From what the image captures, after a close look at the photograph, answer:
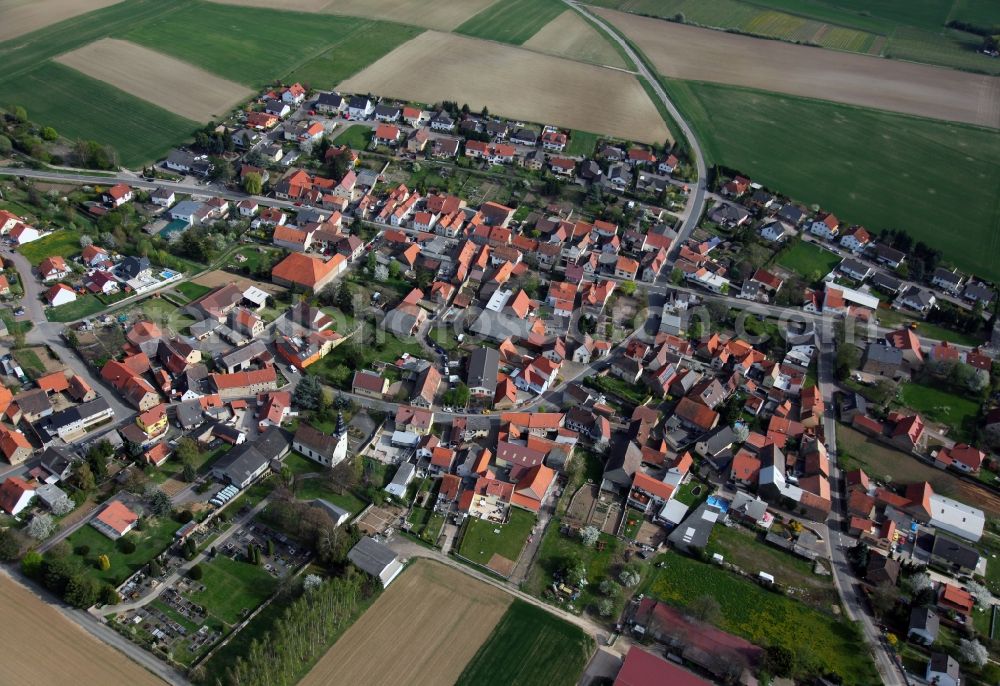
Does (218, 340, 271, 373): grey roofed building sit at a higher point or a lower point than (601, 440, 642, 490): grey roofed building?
higher

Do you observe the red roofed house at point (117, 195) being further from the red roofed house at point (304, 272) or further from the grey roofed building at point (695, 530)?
the grey roofed building at point (695, 530)

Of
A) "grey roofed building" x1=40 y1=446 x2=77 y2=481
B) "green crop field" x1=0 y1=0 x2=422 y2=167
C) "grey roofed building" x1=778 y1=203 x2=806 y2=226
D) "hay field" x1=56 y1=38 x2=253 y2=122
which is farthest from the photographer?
"hay field" x1=56 y1=38 x2=253 y2=122

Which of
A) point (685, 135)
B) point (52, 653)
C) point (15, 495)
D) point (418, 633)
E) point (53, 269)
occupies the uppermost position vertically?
point (685, 135)

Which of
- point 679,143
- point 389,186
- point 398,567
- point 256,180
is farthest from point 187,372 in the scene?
point 679,143

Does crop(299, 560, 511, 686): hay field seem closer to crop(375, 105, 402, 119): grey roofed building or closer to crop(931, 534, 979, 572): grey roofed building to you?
crop(931, 534, 979, 572): grey roofed building

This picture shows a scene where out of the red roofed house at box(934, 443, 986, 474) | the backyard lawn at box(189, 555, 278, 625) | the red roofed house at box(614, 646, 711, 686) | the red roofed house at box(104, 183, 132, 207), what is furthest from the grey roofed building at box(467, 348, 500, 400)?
the red roofed house at box(104, 183, 132, 207)

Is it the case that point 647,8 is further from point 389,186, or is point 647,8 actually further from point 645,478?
point 645,478

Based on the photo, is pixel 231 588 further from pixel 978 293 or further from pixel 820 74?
pixel 820 74

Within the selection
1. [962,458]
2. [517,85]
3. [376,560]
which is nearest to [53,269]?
A: [376,560]
